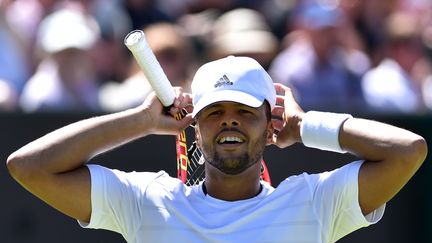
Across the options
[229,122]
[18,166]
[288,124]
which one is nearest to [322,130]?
[288,124]

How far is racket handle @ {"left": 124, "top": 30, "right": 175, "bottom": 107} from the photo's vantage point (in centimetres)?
459

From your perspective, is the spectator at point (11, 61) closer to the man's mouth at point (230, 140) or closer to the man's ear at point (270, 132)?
the man's ear at point (270, 132)

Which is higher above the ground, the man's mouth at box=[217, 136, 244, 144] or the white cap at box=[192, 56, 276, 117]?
the white cap at box=[192, 56, 276, 117]

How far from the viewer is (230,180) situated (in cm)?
464

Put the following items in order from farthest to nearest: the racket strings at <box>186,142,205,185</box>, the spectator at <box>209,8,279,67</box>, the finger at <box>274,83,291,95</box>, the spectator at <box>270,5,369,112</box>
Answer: the spectator at <box>270,5,369,112</box>, the spectator at <box>209,8,279,67</box>, the racket strings at <box>186,142,205,185</box>, the finger at <box>274,83,291,95</box>

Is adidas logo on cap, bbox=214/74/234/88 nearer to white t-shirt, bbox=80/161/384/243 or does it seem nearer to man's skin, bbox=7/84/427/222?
man's skin, bbox=7/84/427/222

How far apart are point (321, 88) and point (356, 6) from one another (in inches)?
56.5

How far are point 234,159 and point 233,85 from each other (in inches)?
11.7

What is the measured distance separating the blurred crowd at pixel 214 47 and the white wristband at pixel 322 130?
3.36 meters

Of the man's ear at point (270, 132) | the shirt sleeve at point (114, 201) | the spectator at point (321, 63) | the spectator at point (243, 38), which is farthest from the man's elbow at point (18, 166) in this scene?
the spectator at point (321, 63)

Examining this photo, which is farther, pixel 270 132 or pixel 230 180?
pixel 270 132

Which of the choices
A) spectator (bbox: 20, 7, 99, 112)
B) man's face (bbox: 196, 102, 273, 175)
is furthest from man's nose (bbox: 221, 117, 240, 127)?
spectator (bbox: 20, 7, 99, 112)

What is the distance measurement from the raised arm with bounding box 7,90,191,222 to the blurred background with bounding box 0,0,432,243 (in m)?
2.32

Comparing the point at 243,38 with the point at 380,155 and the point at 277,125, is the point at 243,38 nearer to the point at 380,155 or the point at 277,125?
the point at 277,125
